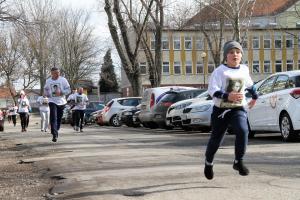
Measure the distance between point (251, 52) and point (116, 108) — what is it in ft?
189

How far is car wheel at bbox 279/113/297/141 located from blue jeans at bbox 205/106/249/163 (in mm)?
6341

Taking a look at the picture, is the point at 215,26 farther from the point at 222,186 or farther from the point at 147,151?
the point at 222,186

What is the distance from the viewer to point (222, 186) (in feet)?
23.2

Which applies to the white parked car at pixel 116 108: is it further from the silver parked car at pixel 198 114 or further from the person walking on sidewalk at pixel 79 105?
the silver parked car at pixel 198 114

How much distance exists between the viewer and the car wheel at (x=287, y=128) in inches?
517

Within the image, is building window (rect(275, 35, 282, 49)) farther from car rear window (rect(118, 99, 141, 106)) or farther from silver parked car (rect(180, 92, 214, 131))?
silver parked car (rect(180, 92, 214, 131))

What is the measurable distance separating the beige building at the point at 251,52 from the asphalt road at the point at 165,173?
70708 millimetres

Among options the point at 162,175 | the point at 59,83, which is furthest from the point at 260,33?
the point at 162,175

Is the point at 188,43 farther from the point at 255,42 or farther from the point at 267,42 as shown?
the point at 267,42

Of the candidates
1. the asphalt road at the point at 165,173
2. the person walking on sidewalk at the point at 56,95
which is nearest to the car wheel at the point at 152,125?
the person walking on sidewalk at the point at 56,95

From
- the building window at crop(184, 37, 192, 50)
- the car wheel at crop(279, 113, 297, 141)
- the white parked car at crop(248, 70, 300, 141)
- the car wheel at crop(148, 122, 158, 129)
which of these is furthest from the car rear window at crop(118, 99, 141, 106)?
the building window at crop(184, 37, 192, 50)

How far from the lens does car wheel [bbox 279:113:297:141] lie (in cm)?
1313

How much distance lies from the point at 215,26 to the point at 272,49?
2433cm

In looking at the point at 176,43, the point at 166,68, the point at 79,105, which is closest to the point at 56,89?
the point at 79,105
